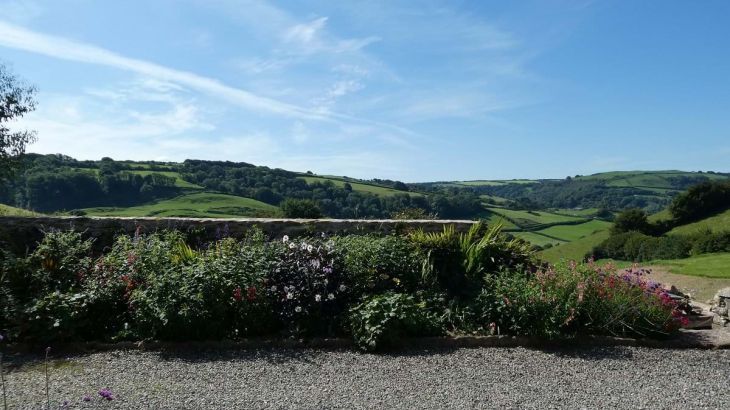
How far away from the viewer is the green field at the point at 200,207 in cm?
3766

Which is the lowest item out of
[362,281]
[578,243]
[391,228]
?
[578,243]

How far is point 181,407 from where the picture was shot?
3908mm

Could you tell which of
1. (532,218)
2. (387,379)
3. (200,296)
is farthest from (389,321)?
(532,218)

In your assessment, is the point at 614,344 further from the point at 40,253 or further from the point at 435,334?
the point at 40,253

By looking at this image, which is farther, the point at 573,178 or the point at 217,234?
the point at 573,178

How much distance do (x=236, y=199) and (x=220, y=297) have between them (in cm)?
3912

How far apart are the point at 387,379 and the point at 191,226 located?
4.93 meters

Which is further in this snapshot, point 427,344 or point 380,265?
point 380,265

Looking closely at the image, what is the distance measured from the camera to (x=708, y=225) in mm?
35219

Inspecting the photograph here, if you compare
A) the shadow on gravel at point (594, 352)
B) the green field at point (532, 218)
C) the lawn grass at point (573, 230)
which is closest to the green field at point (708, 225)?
the lawn grass at point (573, 230)

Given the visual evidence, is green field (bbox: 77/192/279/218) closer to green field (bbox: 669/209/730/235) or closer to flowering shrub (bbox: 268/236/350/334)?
green field (bbox: 669/209/730/235)

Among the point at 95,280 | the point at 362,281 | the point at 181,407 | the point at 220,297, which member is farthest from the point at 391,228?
the point at 181,407

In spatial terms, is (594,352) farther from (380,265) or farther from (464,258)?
(380,265)

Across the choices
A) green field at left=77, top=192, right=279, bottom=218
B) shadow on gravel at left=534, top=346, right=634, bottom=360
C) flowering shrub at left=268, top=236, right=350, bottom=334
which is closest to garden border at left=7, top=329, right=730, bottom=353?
shadow on gravel at left=534, top=346, right=634, bottom=360
